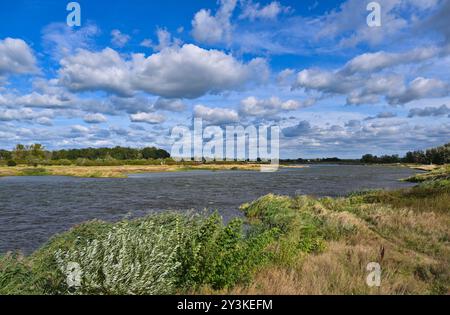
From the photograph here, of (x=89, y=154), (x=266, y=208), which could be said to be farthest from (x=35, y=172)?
(x=89, y=154)

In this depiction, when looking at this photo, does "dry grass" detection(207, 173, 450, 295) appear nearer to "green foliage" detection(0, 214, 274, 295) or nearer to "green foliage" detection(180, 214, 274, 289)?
"green foliage" detection(180, 214, 274, 289)

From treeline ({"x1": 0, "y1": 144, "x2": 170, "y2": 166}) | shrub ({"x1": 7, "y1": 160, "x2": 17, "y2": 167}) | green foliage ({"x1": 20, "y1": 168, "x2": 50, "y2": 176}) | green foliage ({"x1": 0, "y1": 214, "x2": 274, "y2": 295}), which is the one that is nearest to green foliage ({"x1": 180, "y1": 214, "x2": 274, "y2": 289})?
green foliage ({"x1": 0, "y1": 214, "x2": 274, "y2": 295})

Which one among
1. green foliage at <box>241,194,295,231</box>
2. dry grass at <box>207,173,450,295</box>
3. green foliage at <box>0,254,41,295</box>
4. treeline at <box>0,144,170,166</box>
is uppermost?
treeline at <box>0,144,170,166</box>

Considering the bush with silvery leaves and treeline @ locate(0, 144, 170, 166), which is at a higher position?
treeline @ locate(0, 144, 170, 166)

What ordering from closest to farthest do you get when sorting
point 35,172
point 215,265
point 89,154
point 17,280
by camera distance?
point 17,280
point 215,265
point 35,172
point 89,154

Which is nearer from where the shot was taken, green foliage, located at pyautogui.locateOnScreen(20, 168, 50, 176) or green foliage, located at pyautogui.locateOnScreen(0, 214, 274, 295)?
green foliage, located at pyautogui.locateOnScreen(0, 214, 274, 295)

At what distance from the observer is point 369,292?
6.54 m

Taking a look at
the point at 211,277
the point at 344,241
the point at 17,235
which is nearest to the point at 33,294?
the point at 211,277

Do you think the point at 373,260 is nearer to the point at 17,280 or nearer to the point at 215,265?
the point at 215,265

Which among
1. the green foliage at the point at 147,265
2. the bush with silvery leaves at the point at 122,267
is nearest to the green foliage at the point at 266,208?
the green foliage at the point at 147,265

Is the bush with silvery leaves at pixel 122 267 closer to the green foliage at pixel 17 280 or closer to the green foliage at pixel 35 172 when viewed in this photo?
the green foliage at pixel 17 280

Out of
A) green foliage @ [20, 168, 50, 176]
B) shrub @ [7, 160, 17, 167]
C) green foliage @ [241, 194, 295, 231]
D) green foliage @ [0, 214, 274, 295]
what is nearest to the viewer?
green foliage @ [0, 214, 274, 295]
